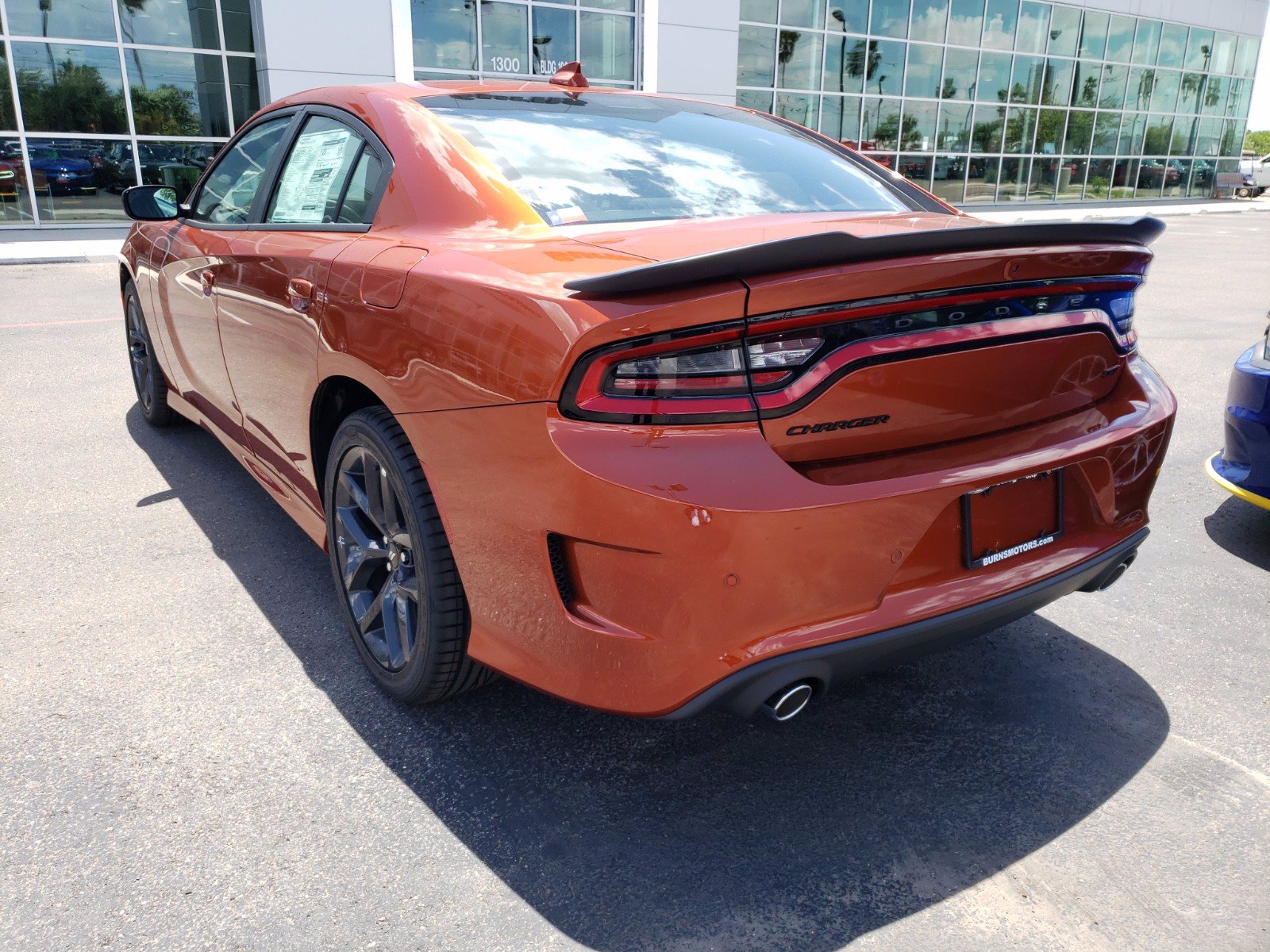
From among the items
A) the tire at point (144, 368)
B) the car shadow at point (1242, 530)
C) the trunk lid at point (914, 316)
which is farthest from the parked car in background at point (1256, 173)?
the trunk lid at point (914, 316)

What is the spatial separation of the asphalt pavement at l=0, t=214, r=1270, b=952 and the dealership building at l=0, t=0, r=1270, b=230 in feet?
47.5

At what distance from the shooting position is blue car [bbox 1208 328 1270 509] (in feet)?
11.4

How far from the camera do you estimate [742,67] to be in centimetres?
2152

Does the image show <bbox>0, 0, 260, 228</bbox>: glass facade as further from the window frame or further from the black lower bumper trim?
the black lower bumper trim

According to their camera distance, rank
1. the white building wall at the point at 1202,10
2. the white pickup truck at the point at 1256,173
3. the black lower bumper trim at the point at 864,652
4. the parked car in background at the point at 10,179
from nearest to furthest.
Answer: the black lower bumper trim at the point at 864,652, the parked car in background at the point at 10,179, the white building wall at the point at 1202,10, the white pickup truck at the point at 1256,173

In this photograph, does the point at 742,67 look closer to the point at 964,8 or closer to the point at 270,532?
the point at 964,8

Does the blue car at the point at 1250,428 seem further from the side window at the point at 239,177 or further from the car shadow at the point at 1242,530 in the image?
the side window at the point at 239,177

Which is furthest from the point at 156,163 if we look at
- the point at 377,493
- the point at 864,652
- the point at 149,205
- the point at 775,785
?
the point at 864,652

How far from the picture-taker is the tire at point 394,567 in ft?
7.62

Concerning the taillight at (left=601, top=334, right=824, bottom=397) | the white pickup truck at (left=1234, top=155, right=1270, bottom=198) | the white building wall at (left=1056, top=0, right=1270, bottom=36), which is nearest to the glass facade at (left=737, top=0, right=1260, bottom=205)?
the white building wall at (left=1056, top=0, right=1270, bottom=36)

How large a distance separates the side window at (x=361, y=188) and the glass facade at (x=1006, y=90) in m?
20.5

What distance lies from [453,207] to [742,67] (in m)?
21.0

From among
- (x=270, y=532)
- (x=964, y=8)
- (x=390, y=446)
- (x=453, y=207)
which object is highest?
(x=964, y=8)

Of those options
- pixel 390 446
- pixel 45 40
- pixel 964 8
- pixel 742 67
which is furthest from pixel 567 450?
pixel 964 8
